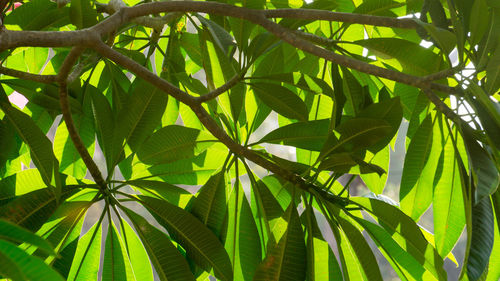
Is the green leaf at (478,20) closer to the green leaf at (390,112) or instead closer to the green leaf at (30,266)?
the green leaf at (390,112)

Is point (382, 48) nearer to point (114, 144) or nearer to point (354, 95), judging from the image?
point (354, 95)

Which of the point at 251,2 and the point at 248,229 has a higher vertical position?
the point at 251,2

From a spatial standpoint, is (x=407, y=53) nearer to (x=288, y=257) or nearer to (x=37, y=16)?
(x=288, y=257)

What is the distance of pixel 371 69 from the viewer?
1.72 feet

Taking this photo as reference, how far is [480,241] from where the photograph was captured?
51 centimetres

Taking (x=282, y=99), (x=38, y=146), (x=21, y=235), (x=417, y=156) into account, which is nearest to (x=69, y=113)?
(x=38, y=146)

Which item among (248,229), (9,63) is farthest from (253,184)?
(9,63)

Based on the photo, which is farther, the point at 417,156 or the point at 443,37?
the point at 417,156

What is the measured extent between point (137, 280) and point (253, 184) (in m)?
0.24

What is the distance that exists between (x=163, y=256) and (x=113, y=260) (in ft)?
0.32

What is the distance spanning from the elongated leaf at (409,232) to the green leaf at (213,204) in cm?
20

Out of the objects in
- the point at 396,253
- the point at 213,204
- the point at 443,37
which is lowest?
the point at 396,253

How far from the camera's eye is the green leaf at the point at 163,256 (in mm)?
730

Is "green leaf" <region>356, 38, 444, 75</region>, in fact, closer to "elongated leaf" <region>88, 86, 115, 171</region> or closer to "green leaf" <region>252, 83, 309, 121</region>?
"green leaf" <region>252, 83, 309, 121</region>
